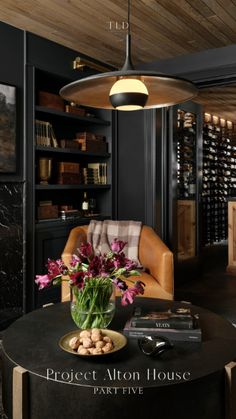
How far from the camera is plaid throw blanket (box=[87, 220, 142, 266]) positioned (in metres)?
3.48

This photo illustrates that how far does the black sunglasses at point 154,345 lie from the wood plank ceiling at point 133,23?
2.30 meters

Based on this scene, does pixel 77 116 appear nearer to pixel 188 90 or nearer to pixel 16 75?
pixel 16 75

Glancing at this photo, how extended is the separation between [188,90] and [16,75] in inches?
78.8

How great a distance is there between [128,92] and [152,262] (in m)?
1.77

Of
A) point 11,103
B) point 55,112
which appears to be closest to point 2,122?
point 11,103

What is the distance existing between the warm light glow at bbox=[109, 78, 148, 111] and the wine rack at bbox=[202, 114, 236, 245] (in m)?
5.90

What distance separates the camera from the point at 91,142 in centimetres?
415

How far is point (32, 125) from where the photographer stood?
11.3 ft

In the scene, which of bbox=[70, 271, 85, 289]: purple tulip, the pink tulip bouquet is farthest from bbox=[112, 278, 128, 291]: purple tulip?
bbox=[70, 271, 85, 289]: purple tulip

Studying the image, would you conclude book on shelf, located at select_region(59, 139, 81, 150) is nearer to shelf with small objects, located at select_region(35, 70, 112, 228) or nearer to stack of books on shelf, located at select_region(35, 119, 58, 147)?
shelf with small objects, located at select_region(35, 70, 112, 228)

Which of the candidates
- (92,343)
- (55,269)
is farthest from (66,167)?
(92,343)

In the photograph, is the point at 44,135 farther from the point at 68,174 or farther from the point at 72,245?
the point at 72,245

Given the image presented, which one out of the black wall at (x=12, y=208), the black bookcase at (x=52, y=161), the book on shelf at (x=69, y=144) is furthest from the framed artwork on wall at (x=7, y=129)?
the book on shelf at (x=69, y=144)

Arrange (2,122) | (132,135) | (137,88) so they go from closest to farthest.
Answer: (137,88) < (2,122) < (132,135)
